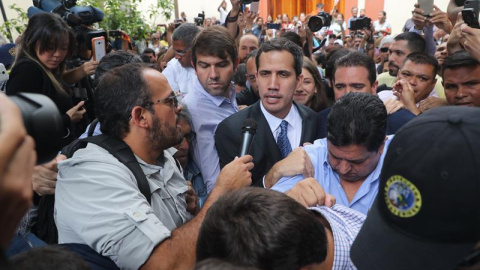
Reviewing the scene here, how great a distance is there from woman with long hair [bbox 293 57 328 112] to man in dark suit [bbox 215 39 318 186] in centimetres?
72

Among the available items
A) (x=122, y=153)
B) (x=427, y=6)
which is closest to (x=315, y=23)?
(x=427, y=6)

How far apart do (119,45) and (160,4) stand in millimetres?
4292

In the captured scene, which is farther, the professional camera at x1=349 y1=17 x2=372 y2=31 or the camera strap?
the professional camera at x1=349 y1=17 x2=372 y2=31

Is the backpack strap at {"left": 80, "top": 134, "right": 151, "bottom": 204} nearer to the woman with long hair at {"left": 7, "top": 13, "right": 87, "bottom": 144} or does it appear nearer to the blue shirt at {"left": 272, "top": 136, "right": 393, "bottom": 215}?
the blue shirt at {"left": 272, "top": 136, "right": 393, "bottom": 215}

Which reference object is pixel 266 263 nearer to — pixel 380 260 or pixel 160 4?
pixel 380 260

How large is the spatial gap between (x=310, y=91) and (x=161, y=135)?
82.7 inches

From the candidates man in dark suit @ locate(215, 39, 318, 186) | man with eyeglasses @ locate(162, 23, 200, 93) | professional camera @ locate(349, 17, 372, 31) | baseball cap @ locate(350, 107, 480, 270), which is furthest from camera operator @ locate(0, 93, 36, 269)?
professional camera @ locate(349, 17, 372, 31)

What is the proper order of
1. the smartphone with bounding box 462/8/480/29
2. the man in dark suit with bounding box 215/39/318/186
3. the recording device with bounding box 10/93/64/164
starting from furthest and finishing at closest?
1. the smartphone with bounding box 462/8/480/29
2. the man in dark suit with bounding box 215/39/318/186
3. the recording device with bounding box 10/93/64/164

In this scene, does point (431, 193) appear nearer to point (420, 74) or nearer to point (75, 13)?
point (420, 74)

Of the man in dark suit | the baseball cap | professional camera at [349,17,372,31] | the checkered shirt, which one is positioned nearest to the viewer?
the baseball cap

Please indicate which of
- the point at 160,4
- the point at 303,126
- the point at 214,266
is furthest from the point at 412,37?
the point at 160,4

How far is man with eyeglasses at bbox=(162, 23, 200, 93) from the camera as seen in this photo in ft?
13.8

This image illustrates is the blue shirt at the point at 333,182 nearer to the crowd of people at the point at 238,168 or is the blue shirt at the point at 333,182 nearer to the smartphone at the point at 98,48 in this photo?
the crowd of people at the point at 238,168

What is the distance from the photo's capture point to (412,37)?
15.2 feet
